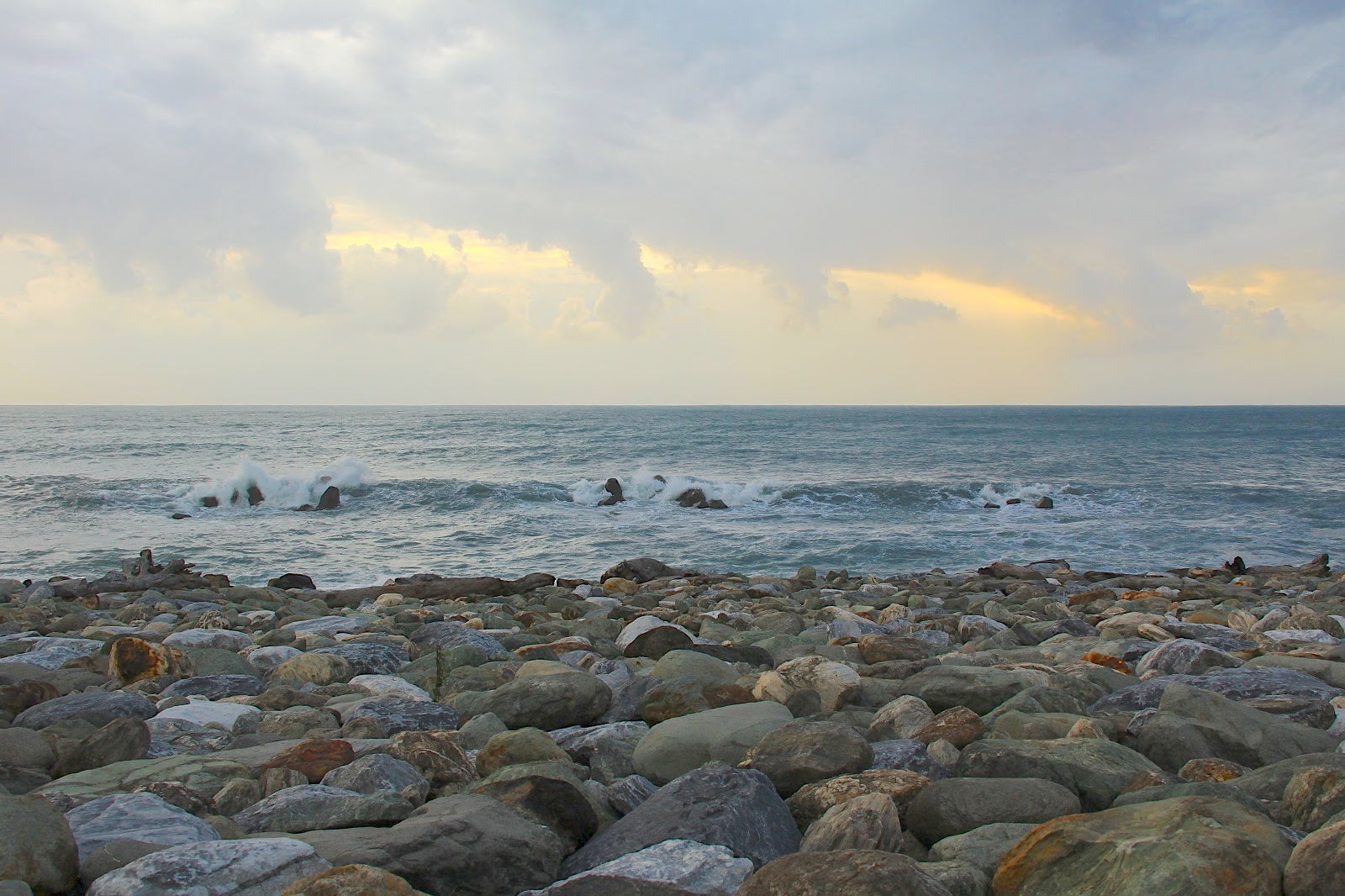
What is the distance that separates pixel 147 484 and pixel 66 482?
2.50 meters

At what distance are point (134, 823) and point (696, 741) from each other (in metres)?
1.64

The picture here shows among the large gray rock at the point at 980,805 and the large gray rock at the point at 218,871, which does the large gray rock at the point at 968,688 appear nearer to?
the large gray rock at the point at 980,805

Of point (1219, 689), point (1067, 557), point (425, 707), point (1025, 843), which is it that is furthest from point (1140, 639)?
point (1067, 557)

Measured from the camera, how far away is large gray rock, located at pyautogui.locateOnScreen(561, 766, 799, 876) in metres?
2.23

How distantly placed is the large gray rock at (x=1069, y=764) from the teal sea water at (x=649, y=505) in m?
11.0

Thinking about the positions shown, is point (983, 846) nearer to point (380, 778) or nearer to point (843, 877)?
point (843, 877)

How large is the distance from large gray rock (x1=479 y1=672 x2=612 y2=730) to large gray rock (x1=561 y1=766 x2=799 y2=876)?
1.12 meters

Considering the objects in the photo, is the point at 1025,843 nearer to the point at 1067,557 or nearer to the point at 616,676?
the point at 616,676

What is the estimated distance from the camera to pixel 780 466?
111ft

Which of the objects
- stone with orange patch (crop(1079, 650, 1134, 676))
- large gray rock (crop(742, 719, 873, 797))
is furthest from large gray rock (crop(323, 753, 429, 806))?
stone with orange patch (crop(1079, 650, 1134, 676))

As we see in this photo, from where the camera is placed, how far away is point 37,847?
2033 mm

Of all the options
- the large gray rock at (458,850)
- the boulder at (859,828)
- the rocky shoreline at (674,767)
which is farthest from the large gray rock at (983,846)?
the large gray rock at (458,850)

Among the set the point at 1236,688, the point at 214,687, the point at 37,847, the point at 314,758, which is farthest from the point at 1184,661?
the point at 214,687

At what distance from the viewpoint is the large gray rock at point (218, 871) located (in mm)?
1903
